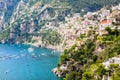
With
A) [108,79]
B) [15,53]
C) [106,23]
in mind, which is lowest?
[15,53]

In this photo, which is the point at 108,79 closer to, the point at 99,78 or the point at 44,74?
the point at 99,78

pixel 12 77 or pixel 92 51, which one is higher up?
pixel 92 51

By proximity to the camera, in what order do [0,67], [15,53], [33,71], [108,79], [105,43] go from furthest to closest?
1. [15,53]
2. [0,67]
3. [33,71]
4. [105,43]
5. [108,79]

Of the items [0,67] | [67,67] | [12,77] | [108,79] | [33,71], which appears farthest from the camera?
[0,67]

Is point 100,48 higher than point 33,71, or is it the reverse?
point 100,48

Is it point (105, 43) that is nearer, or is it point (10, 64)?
point (105, 43)

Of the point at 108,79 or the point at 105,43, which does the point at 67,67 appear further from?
the point at 108,79

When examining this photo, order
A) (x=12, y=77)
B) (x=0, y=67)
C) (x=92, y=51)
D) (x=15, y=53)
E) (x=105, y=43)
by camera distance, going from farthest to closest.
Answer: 1. (x=15, y=53)
2. (x=0, y=67)
3. (x=12, y=77)
4. (x=92, y=51)
5. (x=105, y=43)

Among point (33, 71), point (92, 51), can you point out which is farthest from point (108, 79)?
point (33, 71)

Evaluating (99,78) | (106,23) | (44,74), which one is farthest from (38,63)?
(99,78)
